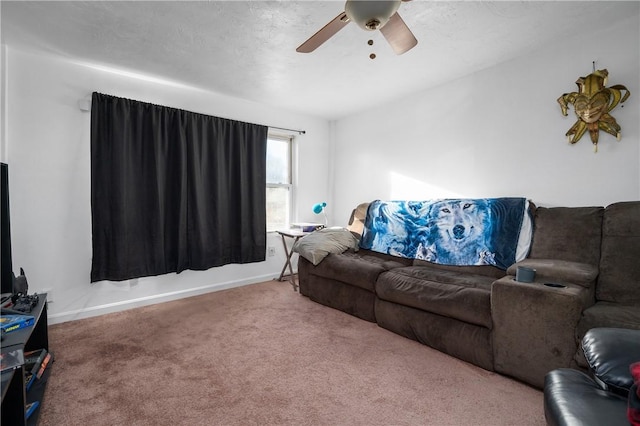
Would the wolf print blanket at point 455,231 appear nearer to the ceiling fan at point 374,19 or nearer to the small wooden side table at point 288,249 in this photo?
A: the small wooden side table at point 288,249

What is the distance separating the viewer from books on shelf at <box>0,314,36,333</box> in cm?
146

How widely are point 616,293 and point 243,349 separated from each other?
8.04 feet

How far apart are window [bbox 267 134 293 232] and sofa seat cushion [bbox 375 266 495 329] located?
2.06m

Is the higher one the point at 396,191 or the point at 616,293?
the point at 396,191

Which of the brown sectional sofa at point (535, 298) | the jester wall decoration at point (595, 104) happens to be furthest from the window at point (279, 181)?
the jester wall decoration at point (595, 104)

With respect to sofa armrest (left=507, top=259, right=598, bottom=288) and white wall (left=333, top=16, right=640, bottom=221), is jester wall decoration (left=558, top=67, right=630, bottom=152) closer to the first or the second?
white wall (left=333, top=16, right=640, bottom=221)

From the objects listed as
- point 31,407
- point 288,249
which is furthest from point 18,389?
point 288,249

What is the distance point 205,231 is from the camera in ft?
10.9

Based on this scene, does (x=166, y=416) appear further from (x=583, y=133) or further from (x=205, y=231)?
(x=583, y=133)

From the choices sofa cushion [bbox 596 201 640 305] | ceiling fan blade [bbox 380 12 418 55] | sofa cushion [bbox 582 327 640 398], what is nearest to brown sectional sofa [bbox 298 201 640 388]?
sofa cushion [bbox 596 201 640 305]

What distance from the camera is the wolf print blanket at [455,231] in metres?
2.42

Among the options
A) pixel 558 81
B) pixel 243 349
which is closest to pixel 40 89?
pixel 243 349

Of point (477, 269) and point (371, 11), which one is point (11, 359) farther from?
point (477, 269)

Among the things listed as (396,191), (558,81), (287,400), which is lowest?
(287,400)
